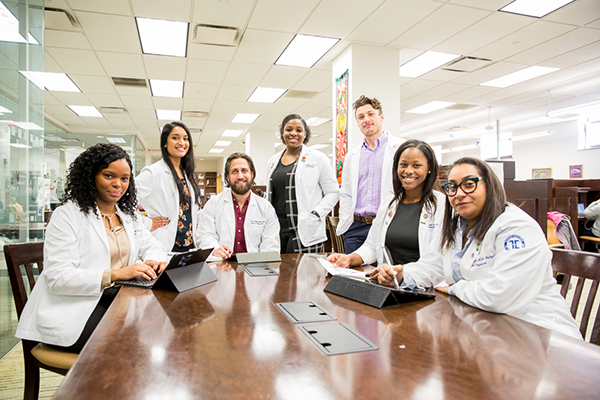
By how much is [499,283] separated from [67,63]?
632 centimetres

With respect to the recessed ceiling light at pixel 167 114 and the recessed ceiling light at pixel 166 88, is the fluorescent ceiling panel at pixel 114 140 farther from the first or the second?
the recessed ceiling light at pixel 166 88

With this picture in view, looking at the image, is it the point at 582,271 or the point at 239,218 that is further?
the point at 239,218

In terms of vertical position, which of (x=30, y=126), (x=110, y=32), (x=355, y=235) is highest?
(x=110, y=32)

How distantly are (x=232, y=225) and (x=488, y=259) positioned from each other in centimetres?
155

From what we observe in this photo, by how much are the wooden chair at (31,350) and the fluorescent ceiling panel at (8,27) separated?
6.22 ft

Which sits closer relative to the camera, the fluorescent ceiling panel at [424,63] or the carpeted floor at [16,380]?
the carpeted floor at [16,380]

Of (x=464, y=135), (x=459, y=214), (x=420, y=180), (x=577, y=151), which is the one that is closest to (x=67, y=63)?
(x=420, y=180)

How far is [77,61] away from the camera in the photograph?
527cm

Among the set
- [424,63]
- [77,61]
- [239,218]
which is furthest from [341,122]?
[77,61]

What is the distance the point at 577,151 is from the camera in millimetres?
10391

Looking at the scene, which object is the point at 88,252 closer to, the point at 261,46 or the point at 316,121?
the point at 261,46

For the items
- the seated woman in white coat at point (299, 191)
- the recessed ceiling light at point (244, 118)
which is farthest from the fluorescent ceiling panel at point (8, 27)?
the recessed ceiling light at point (244, 118)

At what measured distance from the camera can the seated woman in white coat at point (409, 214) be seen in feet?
5.94

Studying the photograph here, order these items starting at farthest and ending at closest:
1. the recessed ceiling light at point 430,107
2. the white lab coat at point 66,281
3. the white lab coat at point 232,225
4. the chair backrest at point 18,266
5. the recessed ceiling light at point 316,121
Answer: the recessed ceiling light at point 316,121
the recessed ceiling light at point 430,107
the white lab coat at point 232,225
the chair backrest at point 18,266
the white lab coat at point 66,281
